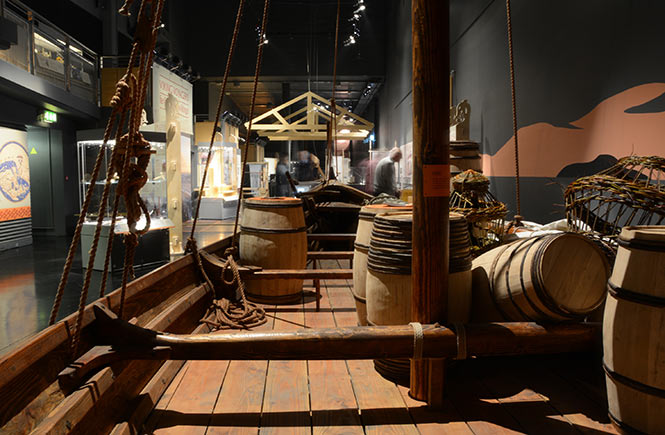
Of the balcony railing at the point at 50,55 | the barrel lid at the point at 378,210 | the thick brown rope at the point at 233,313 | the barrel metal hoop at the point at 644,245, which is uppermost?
the balcony railing at the point at 50,55

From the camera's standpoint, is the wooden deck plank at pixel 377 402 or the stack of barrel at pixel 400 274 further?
the stack of barrel at pixel 400 274

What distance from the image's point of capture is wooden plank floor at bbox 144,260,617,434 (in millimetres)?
1559

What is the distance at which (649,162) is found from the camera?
6.14 feet

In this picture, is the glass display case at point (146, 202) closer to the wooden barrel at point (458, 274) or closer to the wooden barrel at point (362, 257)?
the wooden barrel at point (362, 257)

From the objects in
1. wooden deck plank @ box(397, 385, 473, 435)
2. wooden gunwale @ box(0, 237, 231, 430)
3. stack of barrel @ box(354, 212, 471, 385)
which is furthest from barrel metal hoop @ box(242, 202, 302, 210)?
wooden deck plank @ box(397, 385, 473, 435)

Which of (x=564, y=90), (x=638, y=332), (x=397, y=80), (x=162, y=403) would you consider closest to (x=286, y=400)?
(x=162, y=403)

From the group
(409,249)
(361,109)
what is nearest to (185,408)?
(409,249)

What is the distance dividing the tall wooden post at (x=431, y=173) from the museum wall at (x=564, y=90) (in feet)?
0.29

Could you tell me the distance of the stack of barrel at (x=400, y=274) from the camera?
1.82 m

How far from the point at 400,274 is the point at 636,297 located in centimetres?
79

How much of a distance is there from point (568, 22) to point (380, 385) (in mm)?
3812

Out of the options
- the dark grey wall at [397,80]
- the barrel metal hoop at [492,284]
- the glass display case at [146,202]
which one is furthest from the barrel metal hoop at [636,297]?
the dark grey wall at [397,80]

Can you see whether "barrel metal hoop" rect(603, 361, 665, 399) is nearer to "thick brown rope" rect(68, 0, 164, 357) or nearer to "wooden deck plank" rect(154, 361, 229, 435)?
"wooden deck plank" rect(154, 361, 229, 435)

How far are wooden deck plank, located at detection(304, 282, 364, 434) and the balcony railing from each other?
7.19 metres
